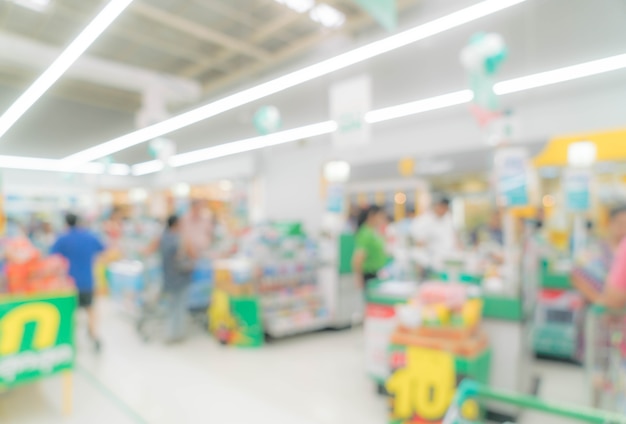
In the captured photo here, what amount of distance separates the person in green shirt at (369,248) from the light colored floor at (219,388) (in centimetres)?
107

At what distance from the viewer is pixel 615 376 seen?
9.30 feet

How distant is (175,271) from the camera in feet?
18.3

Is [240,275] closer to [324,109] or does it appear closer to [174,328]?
[174,328]

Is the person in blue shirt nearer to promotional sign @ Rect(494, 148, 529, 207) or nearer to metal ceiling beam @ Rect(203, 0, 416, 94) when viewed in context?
promotional sign @ Rect(494, 148, 529, 207)

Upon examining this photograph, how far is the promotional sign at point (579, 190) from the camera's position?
5.79m

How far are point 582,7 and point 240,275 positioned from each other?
6253 mm

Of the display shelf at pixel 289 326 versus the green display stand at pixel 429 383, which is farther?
the display shelf at pixel 289 326

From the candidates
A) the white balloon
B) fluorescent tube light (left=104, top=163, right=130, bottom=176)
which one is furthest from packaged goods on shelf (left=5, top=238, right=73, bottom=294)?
the white balloon

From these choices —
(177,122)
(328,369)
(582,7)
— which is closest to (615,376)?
(328,369)

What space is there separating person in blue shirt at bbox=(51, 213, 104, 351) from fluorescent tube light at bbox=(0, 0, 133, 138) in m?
1.79

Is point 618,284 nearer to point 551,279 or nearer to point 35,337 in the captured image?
point 551,279

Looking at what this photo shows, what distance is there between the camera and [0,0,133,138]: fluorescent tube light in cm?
253

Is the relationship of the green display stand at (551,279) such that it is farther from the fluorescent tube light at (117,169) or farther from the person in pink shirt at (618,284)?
the fluorescent tube light at (117,169)

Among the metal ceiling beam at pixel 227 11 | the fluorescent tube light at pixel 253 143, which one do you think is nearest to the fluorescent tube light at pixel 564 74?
the fluorescent tube light at pixel 253 143
